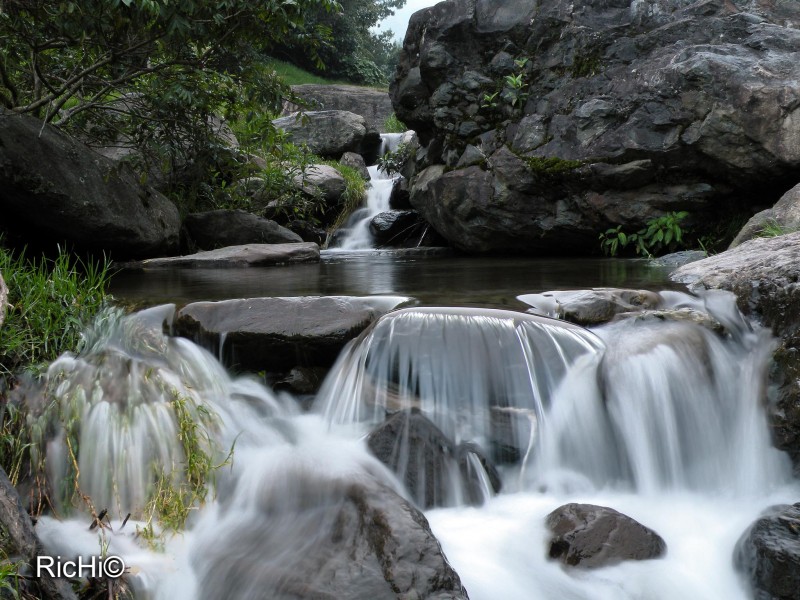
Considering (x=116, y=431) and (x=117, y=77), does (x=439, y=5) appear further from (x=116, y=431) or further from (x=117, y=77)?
(x=116, y=431)

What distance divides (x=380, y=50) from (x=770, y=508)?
3506 cm

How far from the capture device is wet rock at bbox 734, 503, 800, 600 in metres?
2.57

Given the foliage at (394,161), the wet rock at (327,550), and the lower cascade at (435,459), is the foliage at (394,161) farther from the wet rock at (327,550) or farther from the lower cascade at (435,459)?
the wet rock at (327,550)

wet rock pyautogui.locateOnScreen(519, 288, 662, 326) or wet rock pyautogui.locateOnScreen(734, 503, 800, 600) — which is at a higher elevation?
wet rock pyautogui.locateOnScreen(519, 288, 662, 326)

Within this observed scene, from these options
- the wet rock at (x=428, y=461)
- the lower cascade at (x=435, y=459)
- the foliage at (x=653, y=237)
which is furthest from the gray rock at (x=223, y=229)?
the wet rock at (x=428, y=461)

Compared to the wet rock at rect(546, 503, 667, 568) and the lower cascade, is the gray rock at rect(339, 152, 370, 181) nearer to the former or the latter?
the lower cascade

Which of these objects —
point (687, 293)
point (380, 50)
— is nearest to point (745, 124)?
point (687, 293)

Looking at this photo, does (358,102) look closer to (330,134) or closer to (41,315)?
(330,134)

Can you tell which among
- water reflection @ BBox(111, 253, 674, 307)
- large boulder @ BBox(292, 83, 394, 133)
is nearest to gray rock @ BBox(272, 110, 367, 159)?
large boulder @ BBox(292, 83, 394, 133)

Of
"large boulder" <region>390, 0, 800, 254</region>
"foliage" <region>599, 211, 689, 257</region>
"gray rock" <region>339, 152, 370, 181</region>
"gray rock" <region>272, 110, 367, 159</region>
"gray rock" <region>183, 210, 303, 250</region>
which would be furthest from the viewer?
"gray rock" <region>272, 110, 367, 159</region>

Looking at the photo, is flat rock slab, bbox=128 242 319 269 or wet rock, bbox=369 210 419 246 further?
wet rock, bbox=369 210 419 246

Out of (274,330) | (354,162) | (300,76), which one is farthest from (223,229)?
(300,76)

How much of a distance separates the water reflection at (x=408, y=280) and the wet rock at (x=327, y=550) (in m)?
1.87

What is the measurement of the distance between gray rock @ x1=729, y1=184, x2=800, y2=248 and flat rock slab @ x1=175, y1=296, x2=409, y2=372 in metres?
4.09
